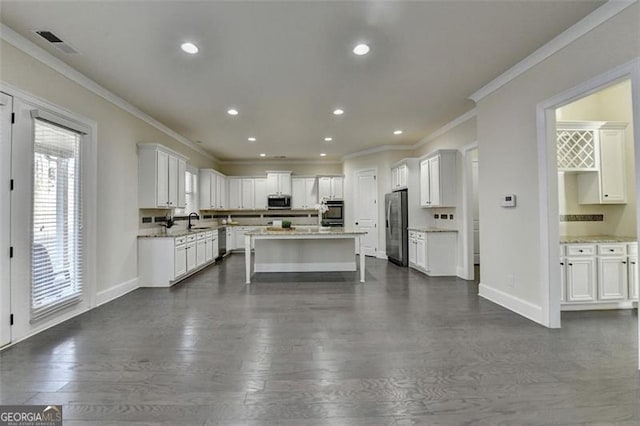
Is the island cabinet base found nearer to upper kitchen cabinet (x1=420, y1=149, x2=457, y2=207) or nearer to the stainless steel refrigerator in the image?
the stainless steel refrigerator

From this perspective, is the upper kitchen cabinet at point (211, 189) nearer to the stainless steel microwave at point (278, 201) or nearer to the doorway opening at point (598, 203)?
the stainless steel microwave at point (278, 201)

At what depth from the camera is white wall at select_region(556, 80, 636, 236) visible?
365 centimetres

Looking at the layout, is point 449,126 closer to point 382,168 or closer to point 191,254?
point 382,168

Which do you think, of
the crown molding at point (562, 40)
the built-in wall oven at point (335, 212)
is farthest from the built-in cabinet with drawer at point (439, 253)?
the built-in wall oven at point (335, 212)

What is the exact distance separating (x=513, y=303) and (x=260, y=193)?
7051 mm

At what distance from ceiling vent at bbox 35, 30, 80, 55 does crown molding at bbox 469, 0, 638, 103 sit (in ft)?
15.8

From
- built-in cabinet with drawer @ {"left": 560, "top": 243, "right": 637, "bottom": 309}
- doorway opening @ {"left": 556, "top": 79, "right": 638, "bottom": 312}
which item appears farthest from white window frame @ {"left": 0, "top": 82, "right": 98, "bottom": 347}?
built-in cabinet with drawer @ {"left": 560, "top": 243, "right": 637, "bottom": 309}

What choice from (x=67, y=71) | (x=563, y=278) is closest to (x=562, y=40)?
(x=563, y=278)

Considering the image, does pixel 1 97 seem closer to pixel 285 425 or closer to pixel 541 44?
pixel 285 425

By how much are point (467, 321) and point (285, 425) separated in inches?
93.5

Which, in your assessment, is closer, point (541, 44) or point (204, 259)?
point (541, 44)

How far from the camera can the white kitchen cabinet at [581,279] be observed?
333cm

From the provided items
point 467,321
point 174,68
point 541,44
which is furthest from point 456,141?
point 174,68

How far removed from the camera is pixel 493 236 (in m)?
3.82
